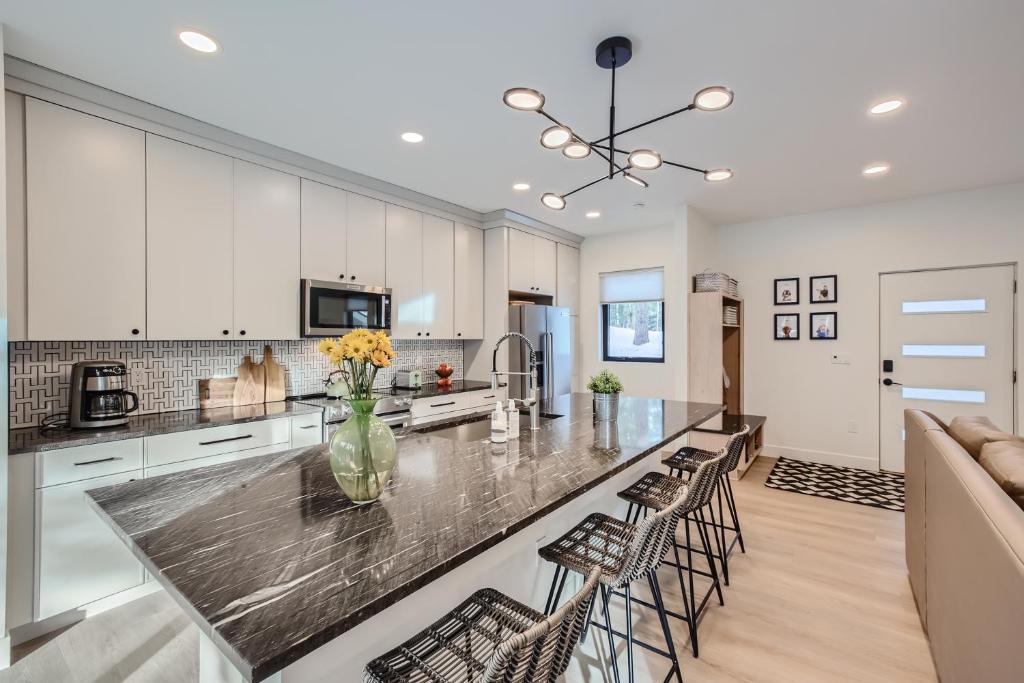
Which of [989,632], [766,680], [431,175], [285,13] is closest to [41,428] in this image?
[285,13]

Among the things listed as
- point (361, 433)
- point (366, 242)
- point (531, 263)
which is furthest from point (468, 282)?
point (361, 433)

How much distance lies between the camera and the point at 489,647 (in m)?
1.03

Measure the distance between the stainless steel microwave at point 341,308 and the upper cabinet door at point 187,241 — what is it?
49 centimetres

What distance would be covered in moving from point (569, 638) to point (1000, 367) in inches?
196

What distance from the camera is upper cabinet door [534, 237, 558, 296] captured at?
4965mm

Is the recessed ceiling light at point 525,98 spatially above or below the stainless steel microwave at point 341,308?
above

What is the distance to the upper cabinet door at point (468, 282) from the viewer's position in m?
4.46

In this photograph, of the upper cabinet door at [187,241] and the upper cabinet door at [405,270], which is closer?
the upper cabinet door at [187,241]

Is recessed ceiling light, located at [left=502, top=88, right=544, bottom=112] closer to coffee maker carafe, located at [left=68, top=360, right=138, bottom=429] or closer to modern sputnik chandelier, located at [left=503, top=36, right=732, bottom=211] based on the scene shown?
modern sputnik chandelier, located at [left=503, top=36, right=732, bottom=211]

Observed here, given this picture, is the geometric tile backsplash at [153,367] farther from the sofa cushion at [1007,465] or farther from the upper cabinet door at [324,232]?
the sofa cushion at [1007,465]

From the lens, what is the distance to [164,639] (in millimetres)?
2086

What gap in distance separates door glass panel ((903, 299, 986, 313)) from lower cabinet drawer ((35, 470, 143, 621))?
19.7 ft

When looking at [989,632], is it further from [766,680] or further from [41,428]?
[41,428]

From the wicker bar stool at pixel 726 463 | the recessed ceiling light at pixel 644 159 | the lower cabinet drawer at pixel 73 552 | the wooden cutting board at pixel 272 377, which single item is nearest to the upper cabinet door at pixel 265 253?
the wooden cutting board at pixel 272 377
